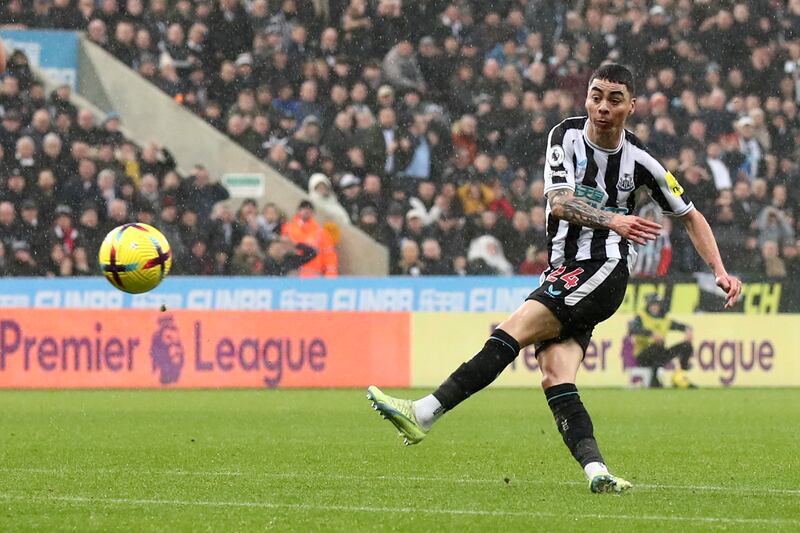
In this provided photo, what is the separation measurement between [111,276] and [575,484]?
13.1 ft

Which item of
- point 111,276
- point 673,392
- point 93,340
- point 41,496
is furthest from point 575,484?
point 93,340

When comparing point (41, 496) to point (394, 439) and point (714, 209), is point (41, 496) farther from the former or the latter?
point (714, 209)

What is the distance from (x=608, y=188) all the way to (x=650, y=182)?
232mm

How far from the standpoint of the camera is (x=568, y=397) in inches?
280

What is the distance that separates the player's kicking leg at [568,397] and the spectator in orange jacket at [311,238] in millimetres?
11910

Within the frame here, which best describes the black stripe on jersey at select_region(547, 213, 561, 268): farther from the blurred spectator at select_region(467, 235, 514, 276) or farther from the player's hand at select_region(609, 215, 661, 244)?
the blurred spectator at select_region(467, 235, 514, 276)

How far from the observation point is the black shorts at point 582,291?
6996 mm

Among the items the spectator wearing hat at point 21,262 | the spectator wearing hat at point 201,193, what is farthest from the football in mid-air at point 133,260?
the spectator wearing hat at point 201,193

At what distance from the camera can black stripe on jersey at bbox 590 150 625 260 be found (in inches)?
278

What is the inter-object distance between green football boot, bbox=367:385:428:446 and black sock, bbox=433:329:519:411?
0.57 feet

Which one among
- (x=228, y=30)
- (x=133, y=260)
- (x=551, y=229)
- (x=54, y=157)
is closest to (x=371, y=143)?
(x=228, y=30)

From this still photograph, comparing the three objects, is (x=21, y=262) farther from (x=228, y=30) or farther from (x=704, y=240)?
(x=704, y=240)

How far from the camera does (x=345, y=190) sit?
1984 centimetres

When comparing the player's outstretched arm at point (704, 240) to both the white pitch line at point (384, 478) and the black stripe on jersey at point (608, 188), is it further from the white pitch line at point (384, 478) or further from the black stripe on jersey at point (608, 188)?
the white pitch line at point (384, 478)
